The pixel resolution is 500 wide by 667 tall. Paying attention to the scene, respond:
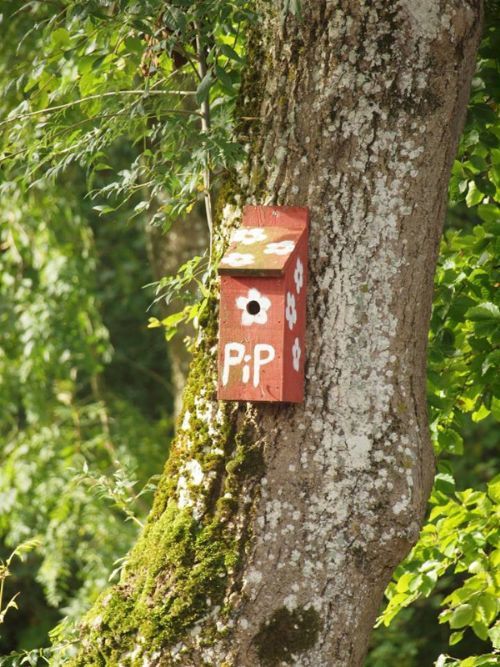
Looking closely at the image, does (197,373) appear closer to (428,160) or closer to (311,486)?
(311,486)

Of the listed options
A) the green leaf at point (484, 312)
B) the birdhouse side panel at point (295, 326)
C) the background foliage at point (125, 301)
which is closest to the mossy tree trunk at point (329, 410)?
the birdhouse side panel at point (295, 326)

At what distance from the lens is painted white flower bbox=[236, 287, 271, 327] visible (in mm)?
1723

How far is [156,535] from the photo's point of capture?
1.82 meters

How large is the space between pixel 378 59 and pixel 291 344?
53cm

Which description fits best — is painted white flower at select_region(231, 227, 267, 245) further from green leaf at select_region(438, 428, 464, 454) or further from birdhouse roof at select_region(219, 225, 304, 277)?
green leaf at select_region(438, 428, 464, 454)

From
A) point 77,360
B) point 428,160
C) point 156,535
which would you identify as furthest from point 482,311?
point 77,360

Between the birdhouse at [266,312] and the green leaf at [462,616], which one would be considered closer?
the birdhouse at [266,312]

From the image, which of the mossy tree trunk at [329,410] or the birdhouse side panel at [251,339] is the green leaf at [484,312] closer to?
the mossy tree trunk at [329,410]

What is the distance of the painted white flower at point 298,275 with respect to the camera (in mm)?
1711

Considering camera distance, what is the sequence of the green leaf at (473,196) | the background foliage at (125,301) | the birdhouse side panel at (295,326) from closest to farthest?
the birdhouse side panel at (295,326) < the background foliage at (125,301) < the green leaf at (473,196)

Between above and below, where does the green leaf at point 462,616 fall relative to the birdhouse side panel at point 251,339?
below

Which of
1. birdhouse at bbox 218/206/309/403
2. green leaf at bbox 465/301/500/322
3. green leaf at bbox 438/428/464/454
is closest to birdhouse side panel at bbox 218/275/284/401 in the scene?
birdhouse at bbox 218/206/309/403

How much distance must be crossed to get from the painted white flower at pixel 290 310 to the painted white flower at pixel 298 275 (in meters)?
0.02

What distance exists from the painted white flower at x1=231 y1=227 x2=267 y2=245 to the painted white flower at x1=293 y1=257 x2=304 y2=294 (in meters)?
0.09
